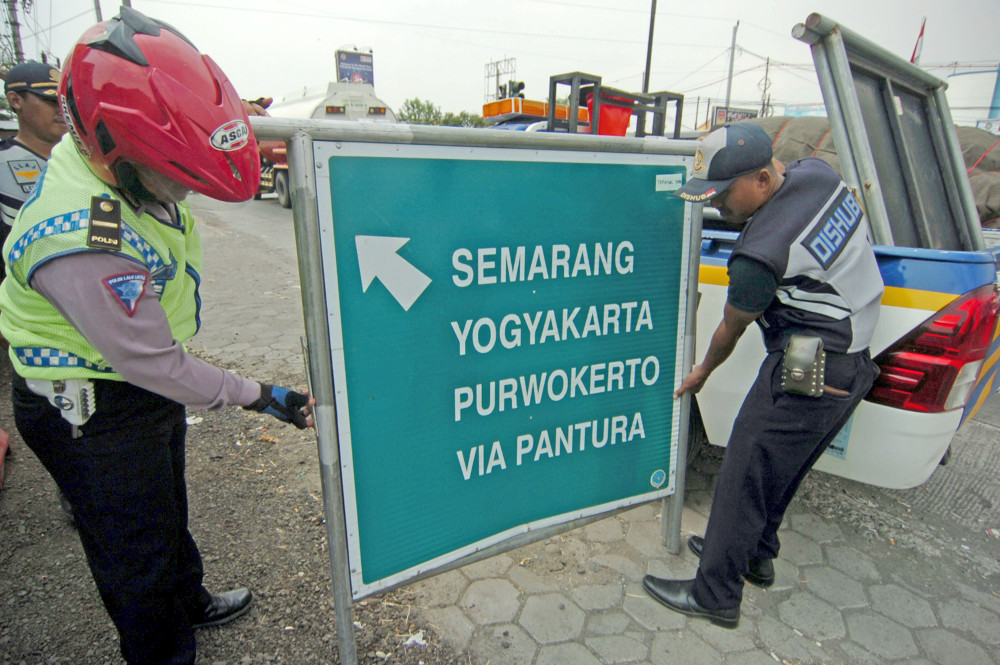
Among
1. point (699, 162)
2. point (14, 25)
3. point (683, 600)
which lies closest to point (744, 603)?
point (683, 600)

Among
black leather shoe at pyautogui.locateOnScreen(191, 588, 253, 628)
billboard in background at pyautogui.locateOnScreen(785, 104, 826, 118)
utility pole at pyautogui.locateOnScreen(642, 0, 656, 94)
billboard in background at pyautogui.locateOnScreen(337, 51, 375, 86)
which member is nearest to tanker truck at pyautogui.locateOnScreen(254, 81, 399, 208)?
utility pole at pyautogui.locateOnScreen(642, 0, 656, 94)

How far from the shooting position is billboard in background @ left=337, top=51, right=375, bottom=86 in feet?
132

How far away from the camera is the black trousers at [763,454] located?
1.92 meters

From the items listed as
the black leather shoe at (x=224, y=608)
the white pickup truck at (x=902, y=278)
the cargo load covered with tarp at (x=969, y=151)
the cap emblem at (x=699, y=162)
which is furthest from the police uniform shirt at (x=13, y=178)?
the cargo load covered with tarp at (x=969, y=151)

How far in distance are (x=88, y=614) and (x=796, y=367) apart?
103 inches

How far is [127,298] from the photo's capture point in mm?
1255

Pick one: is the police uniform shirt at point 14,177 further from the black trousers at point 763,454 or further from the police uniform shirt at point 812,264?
the black trousers at point 763,454

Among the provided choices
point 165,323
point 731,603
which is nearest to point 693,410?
point 731,603

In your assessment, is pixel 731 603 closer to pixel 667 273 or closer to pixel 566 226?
pixel 667 273

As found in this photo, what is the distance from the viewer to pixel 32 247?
122cm

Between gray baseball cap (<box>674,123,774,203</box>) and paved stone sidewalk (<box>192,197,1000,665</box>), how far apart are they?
5.10 feet

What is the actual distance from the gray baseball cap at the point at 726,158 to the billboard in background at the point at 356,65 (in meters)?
42.8

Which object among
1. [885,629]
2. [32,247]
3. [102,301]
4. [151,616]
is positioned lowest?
[885,629]

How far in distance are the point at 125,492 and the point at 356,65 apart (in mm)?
45504
